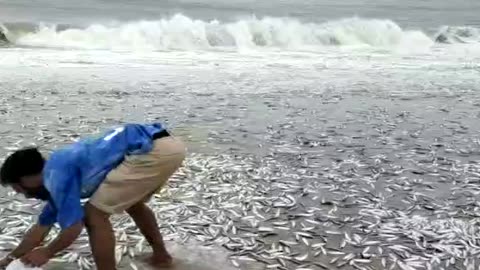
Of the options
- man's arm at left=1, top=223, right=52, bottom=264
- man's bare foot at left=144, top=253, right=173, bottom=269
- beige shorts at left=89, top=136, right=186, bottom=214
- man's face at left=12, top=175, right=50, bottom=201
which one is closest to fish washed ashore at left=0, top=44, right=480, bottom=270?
man's bare foot at left=144, top=253, right=173, bottom=269

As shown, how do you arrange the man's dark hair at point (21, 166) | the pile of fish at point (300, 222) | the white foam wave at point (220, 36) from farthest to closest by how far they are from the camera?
the white foam wave at point (220, 36) < the pile of fish at point (300, 222) < the man's dark hair at point (21, 166)

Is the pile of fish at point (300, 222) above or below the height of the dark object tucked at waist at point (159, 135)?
below

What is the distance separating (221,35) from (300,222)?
100ft

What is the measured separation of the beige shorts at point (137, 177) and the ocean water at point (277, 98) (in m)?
1.71

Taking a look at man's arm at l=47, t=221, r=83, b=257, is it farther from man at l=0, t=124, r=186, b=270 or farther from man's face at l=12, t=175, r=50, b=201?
man's face at l=12, t=175, r=50, b=201

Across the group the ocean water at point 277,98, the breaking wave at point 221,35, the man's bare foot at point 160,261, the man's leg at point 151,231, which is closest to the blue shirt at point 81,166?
the man's leg at point 151,231

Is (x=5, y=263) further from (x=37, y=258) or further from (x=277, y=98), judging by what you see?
(x=277, y=98)

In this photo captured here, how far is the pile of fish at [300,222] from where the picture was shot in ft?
17.1

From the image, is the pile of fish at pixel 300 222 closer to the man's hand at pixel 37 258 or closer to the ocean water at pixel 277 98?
the ocean water at pixel 277 98

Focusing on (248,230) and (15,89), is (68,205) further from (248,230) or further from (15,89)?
(15,89)

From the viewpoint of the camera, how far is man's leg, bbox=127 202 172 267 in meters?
4.84

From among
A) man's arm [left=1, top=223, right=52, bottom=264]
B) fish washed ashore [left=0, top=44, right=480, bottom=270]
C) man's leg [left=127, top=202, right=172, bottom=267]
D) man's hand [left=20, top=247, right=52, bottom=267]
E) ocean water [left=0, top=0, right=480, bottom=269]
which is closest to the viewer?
man's hand [left=20, top=247, right=52, bottom=267]

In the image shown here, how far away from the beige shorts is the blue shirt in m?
0.04

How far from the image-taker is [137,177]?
434cm
